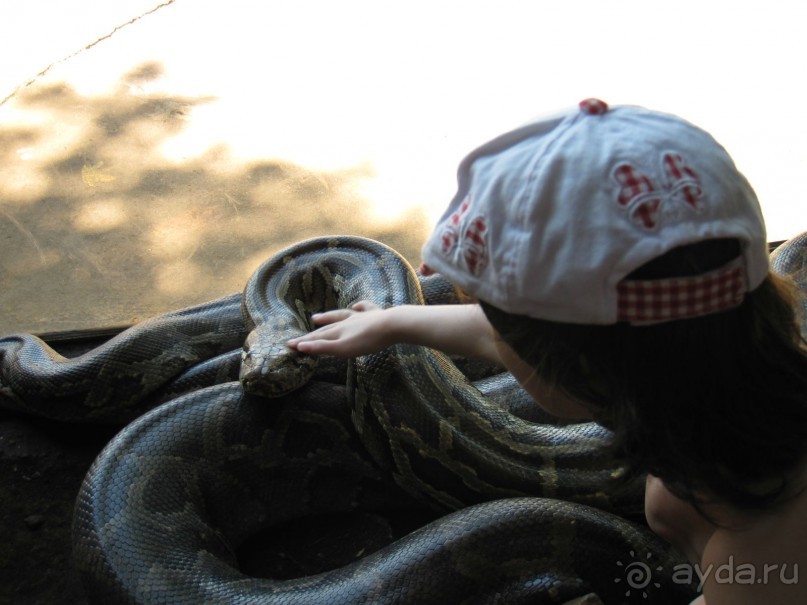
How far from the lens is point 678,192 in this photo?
0.99 metres

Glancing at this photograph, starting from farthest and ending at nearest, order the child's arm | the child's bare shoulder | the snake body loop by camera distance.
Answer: the snake body loop, the child's arm, the child's bare shoulder

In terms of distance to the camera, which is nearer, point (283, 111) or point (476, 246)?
point (476, 246)

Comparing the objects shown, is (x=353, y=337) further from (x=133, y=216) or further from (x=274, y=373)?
(x=133, y=216)

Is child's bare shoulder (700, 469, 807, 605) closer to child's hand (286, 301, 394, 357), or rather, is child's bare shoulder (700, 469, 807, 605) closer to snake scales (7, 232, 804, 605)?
snake scales (7, 232, 804, 605)

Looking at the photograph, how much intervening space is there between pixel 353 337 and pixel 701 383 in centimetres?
85

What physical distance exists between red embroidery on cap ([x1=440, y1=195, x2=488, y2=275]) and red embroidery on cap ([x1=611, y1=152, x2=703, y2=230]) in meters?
0.18

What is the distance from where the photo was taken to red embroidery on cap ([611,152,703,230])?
0.98 meters

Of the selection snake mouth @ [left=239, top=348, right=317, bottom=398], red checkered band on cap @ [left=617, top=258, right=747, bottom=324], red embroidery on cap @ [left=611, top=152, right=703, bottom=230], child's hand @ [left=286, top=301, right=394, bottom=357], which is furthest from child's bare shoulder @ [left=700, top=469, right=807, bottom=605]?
snake mouth @ [left=239, top=348, right=317, bottom=398]

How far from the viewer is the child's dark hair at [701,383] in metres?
1.07

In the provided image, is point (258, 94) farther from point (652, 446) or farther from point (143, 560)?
point (652, 446)

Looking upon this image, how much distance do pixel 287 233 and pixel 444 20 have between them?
2.11 meters

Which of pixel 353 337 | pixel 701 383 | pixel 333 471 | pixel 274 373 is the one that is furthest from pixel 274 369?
pixel 701 383

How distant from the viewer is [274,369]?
2.13m

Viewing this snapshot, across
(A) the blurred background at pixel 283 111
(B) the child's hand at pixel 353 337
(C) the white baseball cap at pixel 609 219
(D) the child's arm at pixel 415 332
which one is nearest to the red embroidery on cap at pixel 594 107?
(C) the white baseball cap at pixel 609 219
